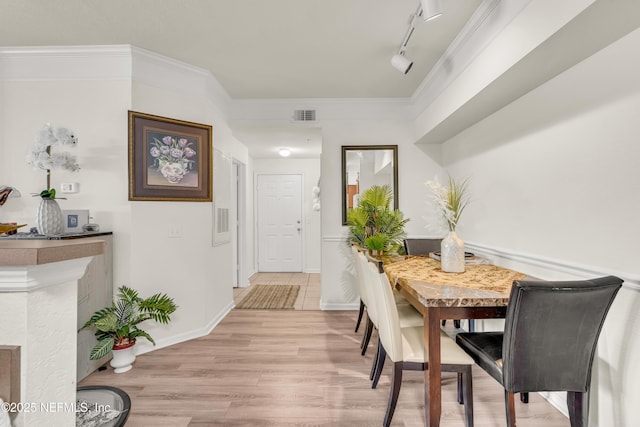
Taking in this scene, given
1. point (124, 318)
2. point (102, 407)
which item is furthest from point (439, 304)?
point (124, 318)

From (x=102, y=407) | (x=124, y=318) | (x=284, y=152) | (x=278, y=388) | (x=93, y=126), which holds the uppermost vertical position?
(x=284, y=152)

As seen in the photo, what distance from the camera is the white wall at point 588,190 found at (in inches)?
55.8

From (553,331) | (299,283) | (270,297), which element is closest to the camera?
(553,331)

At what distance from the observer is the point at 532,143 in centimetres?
206

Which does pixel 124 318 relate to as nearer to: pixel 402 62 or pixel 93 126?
pixel 93 126

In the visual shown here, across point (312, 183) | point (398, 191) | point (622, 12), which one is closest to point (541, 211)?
point (622, 12)

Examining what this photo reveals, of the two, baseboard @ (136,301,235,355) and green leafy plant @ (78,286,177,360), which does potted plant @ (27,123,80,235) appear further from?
baseboard @ (136,301,235,355)

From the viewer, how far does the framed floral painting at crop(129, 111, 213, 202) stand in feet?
8.27

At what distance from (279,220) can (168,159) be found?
344 centimetres

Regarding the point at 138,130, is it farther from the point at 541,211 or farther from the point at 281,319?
the point at 541,211

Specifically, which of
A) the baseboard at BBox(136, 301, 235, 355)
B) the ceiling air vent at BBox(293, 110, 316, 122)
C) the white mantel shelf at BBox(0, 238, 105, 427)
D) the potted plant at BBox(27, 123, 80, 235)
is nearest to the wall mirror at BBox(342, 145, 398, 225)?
the ceiling air vent at BBox(293, 110, 316, 122)

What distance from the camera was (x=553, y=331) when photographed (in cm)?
132

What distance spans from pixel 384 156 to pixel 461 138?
84cm

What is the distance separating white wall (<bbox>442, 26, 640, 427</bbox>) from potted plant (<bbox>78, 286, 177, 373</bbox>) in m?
2.73
